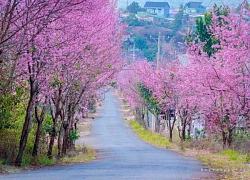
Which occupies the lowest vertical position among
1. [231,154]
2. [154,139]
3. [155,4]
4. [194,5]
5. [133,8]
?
[154,139]

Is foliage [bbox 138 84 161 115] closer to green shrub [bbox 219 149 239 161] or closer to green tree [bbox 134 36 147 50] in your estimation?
green shrub [bbox 219 149 239 161]

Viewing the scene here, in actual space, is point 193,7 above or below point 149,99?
above

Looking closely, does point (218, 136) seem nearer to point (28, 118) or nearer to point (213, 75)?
point (213, 75)

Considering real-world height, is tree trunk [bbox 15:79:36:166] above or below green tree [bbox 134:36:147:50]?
below

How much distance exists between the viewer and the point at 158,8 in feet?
368

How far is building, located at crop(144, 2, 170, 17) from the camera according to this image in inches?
4335

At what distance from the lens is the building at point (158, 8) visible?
11010 centimetres

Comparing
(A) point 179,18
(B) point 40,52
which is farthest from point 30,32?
(A) point 179,18

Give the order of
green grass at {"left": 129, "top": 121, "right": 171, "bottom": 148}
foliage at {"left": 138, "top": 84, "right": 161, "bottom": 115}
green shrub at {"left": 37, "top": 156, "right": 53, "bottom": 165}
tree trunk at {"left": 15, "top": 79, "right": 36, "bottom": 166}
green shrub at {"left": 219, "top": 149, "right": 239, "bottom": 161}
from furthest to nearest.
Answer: foliage at {"left": 138, "top": 84, "right": 161, "bottom": 115}, green grass at {"left": 129, "top": 121, "right": 171, "bottom": 148}, green shrub at {"left": 219, "top": 149, "right": 239, "bottom": 161}, green shrub at {"left": 37, "top": 156, "right": 53, "bottom": 165}, tree trunk at {"left": 15, "top": 79, "right": 36, "bottom": 166}

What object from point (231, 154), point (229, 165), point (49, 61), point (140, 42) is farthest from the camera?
point (140, 42)

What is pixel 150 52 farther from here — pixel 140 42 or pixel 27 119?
pixel 27 119

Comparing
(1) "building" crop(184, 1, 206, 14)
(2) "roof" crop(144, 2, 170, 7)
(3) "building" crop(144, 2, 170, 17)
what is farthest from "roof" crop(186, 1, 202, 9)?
(2) "roof" crop(144, 2, 170, 7)

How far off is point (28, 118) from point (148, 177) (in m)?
5.61

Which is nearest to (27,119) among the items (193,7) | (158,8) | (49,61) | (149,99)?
(49,61)
